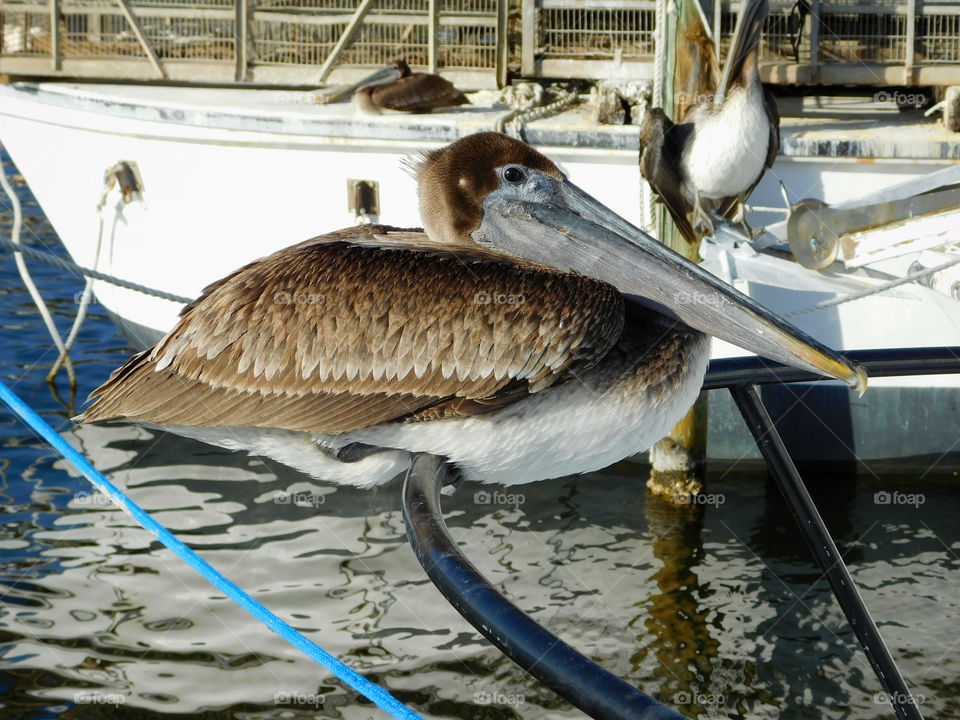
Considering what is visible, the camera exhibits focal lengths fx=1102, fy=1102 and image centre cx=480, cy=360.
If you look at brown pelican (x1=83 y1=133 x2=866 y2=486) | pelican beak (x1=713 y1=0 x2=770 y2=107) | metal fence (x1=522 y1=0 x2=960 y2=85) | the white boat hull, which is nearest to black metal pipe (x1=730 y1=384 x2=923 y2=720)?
brown pelican (x1=83 y1=133 x2=866 y2=486)

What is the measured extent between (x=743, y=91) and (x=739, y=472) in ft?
7.34

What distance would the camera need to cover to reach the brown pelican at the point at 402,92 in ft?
17.9

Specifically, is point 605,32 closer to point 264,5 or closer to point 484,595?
point 264,5

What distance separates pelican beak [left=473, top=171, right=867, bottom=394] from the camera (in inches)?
69.6

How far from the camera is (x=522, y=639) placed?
114 cm

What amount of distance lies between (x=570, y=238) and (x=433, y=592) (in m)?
3.20

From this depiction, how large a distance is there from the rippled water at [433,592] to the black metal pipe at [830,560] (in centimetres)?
242

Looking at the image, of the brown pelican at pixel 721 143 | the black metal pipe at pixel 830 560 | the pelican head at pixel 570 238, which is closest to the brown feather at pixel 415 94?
the brown pelican at pixel 721 143

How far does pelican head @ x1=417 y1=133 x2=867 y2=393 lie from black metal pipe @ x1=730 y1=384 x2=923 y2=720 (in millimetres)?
211

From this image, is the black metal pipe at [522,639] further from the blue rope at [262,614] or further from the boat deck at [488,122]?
the boat deck at [488,122]

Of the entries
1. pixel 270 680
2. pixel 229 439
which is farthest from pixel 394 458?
pixel 270 680

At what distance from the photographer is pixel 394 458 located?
2000 millimetres

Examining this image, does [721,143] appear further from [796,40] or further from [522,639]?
[522,639]

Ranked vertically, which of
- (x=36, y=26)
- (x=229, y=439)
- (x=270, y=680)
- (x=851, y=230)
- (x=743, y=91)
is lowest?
(x=270, y=680)
